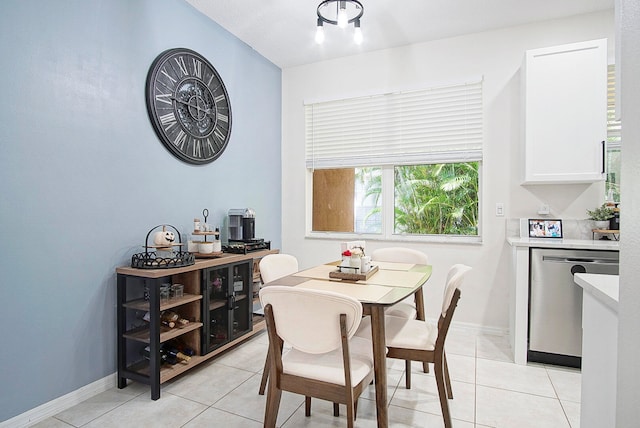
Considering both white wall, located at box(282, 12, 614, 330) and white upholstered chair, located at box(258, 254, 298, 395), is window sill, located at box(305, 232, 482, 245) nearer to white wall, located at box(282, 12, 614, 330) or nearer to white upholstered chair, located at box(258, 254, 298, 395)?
white wall, located at box(282, 12, 614, 330)

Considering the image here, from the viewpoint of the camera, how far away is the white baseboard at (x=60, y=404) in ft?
6.04

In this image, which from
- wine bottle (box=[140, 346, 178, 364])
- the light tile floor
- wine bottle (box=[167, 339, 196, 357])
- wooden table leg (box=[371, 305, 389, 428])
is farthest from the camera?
wine bottle (box=[167, 339, 196, 357])

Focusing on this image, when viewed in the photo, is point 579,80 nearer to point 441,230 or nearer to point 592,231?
point 592,231

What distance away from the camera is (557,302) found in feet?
8.50

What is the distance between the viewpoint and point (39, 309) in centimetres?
193

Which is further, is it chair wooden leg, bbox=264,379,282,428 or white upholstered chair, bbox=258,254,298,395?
white upholstered chair, bbox=258,254,298,395

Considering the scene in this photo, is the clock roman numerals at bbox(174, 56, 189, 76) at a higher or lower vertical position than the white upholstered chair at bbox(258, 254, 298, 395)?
higher

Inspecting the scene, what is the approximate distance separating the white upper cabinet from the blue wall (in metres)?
2.90

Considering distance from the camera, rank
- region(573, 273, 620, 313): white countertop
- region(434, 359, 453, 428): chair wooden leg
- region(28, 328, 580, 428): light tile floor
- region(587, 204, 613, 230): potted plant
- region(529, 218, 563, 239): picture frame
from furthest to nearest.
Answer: region(529, 218, 563, 239): picture frame
region(587, 204, 613, 230): potted plant
region(28, 328, 580, 428): light tile floor
region(434, 359, 453, 428): chair wooden leg
region(573, 273, 620, 313): white countertop

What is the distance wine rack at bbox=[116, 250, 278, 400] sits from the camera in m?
2.15

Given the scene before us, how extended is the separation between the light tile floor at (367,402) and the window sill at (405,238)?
1184mm

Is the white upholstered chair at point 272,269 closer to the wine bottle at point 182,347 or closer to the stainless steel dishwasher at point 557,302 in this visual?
the wine bottle at point 182,347

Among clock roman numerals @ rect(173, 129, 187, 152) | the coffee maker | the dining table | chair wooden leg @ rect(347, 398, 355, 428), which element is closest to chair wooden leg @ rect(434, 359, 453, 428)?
the dining table

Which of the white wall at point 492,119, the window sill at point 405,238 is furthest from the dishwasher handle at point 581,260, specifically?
the window sill at point 405,238
